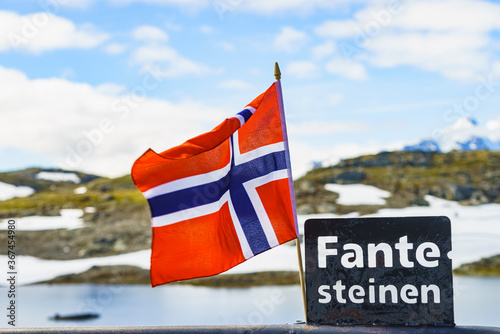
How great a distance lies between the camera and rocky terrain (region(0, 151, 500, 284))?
93.1 metres

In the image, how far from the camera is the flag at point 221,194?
6.35m

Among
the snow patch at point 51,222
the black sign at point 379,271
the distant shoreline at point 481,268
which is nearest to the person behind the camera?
the black sign at point 379,271

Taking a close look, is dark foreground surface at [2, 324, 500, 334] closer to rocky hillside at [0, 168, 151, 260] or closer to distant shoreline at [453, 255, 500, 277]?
distant shoreline at [453, 255, 500, 277]

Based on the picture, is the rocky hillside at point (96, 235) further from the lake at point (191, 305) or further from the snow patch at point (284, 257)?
the lake at point (191, 305)

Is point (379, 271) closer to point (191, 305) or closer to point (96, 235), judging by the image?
point (191, 305)

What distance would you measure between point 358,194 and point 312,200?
11590 millimetres

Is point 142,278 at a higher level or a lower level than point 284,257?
lower

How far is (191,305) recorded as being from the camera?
1913 inches

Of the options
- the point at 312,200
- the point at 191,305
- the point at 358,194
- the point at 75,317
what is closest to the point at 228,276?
the point at 312,200

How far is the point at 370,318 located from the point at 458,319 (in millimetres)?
33218

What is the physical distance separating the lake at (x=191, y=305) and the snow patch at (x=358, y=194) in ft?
115

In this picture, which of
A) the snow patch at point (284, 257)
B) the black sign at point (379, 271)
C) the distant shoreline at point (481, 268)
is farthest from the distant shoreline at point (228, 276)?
the black sign at point (379, 271)

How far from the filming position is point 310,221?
17.8ft

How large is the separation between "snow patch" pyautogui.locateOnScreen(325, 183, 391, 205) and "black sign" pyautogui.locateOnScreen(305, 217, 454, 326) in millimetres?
98035
